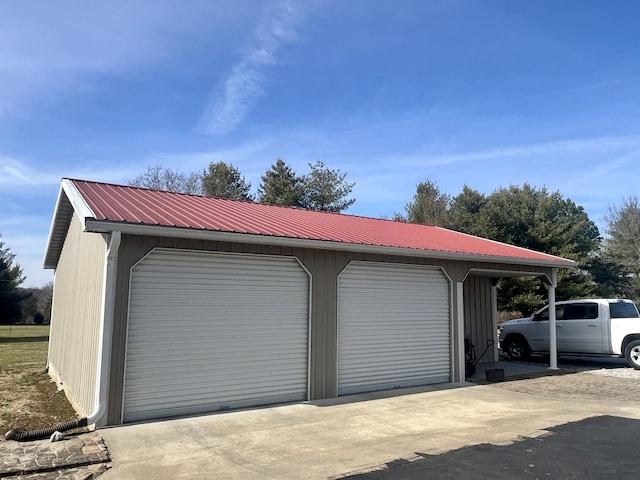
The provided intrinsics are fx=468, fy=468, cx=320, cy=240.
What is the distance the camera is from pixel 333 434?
6.14 m

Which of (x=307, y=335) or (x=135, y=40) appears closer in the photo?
(x=307, y=335)

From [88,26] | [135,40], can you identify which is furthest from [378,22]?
[88,26]

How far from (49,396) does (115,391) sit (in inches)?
147

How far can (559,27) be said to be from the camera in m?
9.48

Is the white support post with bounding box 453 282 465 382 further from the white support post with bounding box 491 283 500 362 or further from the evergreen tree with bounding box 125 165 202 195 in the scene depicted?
the evergreen tree with bounding box 125 165 202 195

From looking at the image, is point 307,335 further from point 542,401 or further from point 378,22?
point 378,22

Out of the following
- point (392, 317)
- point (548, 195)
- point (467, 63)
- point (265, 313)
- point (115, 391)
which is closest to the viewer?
point (115, 391)

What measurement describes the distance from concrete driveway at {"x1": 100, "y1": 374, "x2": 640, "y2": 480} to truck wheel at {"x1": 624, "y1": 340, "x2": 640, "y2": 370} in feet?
15.7

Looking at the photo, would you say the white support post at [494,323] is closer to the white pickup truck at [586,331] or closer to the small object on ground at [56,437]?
the white pickup truck at [586,331]

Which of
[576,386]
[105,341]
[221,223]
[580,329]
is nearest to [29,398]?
[105,341]

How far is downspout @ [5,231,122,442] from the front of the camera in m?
6.19

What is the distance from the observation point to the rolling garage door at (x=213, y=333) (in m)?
6.79

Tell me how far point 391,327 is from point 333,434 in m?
3.76

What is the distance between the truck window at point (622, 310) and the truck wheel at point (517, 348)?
110 inches
